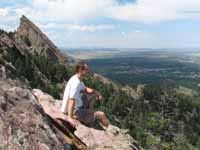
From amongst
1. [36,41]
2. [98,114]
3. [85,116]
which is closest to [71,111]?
[85,116]

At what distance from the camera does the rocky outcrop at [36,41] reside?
562ft

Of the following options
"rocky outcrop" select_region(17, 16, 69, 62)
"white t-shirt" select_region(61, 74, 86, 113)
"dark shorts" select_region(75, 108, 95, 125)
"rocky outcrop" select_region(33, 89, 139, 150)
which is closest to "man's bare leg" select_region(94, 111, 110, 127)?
"dark shorts" select_region(75, 108, 95, 125)

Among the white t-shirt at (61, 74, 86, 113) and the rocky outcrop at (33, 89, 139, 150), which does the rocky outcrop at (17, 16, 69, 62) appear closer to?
the rocky outcrop at (33, 89, 139, 150)

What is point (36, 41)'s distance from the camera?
174 m

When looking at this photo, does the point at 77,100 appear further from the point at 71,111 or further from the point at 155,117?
the point at 155,117

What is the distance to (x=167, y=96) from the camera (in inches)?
7864

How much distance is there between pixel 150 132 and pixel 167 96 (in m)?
52.4

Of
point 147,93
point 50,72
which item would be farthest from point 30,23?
point 147,93

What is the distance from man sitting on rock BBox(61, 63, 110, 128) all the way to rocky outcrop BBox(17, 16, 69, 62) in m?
152

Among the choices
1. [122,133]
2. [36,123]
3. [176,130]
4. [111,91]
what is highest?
[36,123]

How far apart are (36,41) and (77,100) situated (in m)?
160

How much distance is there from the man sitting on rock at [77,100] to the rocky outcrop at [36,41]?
151686 millimetres

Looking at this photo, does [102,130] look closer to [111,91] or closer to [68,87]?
[68,87]

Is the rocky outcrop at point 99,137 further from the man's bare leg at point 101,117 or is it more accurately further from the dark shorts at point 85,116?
the man's bare leg at point 101,117
